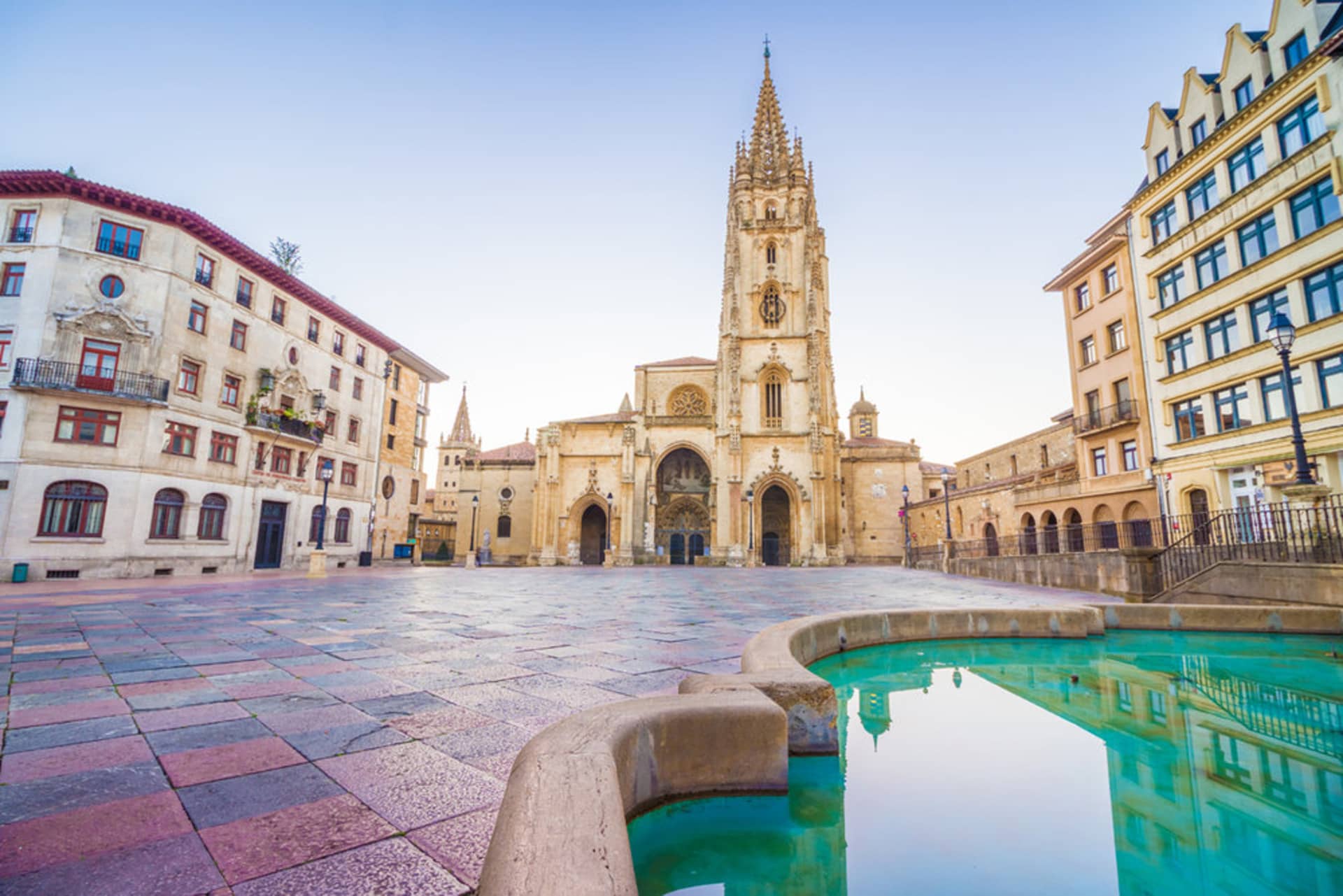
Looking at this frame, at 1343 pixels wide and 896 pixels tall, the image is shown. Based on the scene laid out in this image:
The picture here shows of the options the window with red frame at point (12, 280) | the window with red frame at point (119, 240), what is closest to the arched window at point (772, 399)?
the window with red frame at point (119, 240)

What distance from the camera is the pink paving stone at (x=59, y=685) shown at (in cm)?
366

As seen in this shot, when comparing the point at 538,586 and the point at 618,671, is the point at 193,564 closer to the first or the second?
the point at 538,586

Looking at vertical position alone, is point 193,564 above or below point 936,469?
below

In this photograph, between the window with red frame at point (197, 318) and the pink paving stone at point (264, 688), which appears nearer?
the pink paving stone at point (264, 688)

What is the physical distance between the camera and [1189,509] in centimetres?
1956

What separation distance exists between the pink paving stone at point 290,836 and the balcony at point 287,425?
26101 millimetres

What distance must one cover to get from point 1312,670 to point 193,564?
27462mm

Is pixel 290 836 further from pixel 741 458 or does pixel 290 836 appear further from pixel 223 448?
pixel 741 458

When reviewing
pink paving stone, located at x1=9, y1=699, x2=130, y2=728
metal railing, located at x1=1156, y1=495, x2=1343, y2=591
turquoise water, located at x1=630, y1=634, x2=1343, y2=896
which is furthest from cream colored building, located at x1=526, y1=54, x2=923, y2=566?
pink paving stone, located at x1=9, y1=699, x2=130, y2=728

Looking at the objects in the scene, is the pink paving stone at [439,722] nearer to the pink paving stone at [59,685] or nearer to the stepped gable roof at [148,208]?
the pink paving stone at [59,685]

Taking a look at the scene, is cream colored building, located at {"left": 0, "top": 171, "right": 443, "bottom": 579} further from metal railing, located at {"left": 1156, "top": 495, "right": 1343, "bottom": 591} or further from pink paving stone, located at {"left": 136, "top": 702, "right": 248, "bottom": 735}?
metal railing, located at {"left": 1156, "top": 495, "right": 1343, "bottom": 591}

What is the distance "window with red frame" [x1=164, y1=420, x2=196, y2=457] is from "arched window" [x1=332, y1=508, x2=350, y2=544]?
7.70 m

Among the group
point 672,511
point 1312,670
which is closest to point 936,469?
point 672,511

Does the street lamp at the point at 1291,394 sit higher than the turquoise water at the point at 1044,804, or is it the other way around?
the street lamp at the point at 1291,394
